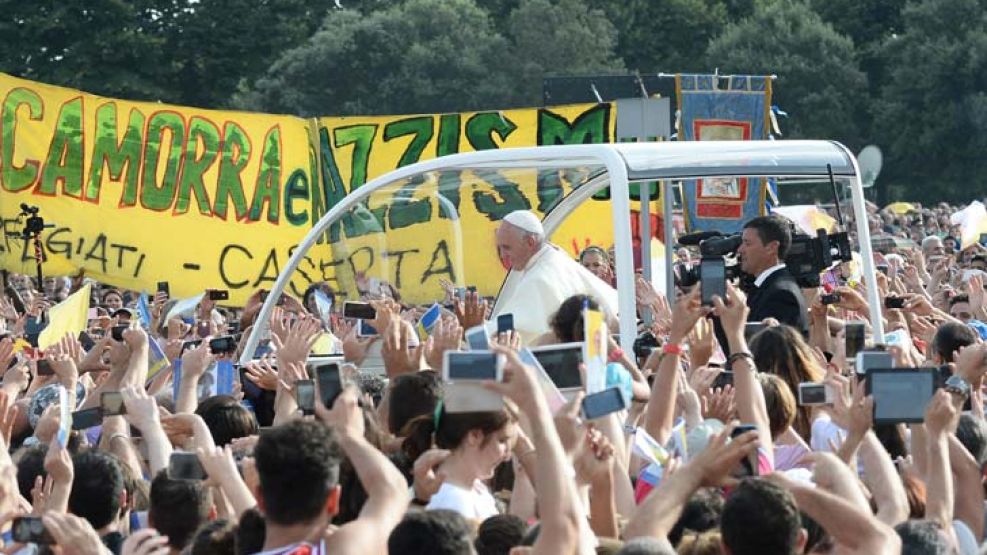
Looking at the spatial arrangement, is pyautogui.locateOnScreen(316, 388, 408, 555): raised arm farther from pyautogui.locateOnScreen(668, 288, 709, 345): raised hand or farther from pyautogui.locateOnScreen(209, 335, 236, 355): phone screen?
pyautogui.locateOnScreen(209, 335, 236, 355): phone screen

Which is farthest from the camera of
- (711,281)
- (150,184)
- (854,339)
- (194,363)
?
(150,184)

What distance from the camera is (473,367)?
4.79 meters

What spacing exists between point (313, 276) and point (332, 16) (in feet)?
175

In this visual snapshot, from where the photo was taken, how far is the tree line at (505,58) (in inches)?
2243

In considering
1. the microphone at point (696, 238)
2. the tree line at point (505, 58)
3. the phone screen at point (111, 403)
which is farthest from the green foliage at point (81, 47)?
the phone screen at point (111, 403)

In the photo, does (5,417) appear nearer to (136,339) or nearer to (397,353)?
(397,353)

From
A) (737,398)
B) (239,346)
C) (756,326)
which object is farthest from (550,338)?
(239,346)

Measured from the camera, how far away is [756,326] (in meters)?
8.59

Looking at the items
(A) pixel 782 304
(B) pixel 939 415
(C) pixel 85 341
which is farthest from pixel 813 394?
(C) pixel 85 341

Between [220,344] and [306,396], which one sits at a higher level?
[220,344]

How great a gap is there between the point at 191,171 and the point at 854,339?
971 centimetres

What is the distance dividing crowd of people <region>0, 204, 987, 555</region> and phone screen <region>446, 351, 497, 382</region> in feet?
0.10

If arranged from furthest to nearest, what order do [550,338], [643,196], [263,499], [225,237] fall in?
[225,237] < [643,196] < [550,338] < [263,499]

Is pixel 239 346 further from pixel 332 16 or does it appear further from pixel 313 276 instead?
pixel 332 16
